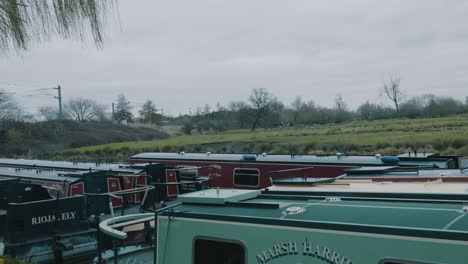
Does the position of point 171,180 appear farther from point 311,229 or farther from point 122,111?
point 122,111

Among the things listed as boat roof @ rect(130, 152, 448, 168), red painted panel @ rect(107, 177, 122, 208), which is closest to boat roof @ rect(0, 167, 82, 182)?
red painted panel @ rect(107, 177, 122, 208)

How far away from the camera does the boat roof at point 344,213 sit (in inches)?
140

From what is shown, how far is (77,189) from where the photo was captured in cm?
1242

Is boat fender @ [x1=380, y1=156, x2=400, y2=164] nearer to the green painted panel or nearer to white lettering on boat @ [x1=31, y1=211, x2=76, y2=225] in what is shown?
white lettering on boat @ [x1=31, y1=211, x2=76, y2=225]

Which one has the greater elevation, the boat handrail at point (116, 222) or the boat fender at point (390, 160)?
the boat fender at point (390, 160)

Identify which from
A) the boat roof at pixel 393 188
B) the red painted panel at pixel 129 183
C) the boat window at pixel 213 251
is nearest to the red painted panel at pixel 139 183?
the red painted panel at pixel 129 183

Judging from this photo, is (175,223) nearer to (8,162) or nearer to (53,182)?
(53,182)

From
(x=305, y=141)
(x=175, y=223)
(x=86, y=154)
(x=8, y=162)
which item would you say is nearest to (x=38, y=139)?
(x=86, y=154)

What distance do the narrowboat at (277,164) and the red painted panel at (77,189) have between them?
4483mm

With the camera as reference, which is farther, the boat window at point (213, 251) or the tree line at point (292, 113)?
the tree line at point (292, 113)

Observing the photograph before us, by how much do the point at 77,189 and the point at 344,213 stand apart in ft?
31.8

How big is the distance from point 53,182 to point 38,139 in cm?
2940

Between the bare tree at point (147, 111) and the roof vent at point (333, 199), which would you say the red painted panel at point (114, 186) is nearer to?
the roof vent at point (333, 199)

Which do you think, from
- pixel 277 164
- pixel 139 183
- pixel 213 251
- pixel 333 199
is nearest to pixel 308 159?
pixel 277 164
